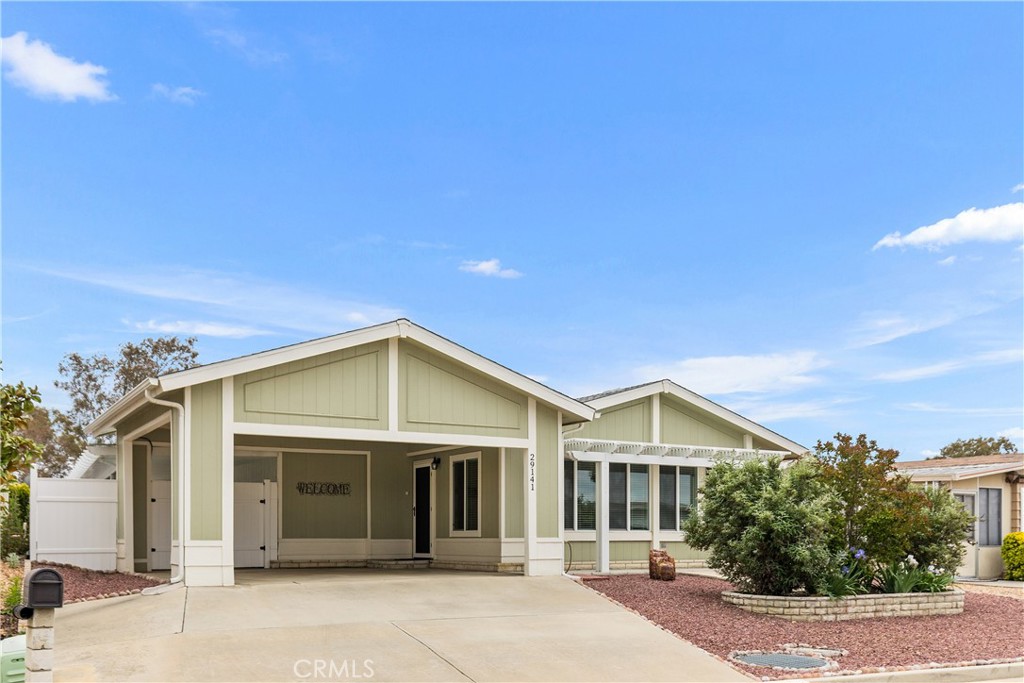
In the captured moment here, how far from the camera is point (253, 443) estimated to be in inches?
741

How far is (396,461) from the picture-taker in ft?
67.3

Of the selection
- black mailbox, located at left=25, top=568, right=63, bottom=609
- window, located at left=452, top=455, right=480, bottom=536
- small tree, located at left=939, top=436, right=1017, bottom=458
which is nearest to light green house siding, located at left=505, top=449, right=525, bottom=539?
window, located at left=452, top=455, right=480, bottom=536

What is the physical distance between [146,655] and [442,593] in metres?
5.29

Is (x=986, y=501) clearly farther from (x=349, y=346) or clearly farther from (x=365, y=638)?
(x=365, y=638)

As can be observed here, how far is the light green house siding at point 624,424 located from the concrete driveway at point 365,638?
234 inches

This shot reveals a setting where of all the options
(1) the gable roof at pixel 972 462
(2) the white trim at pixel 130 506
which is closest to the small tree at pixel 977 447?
(1) the gable roof at pixel 972 462

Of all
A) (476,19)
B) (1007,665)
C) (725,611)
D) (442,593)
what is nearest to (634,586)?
(725,611)

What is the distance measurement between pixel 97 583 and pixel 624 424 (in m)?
10.7

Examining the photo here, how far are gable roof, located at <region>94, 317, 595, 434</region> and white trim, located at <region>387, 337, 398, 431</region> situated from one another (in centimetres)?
20

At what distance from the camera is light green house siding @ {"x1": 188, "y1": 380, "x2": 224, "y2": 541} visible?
13.4m

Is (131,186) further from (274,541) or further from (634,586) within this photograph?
(634,586)

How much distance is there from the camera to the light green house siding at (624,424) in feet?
65.9

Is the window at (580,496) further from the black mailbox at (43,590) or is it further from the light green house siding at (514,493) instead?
the black mailbox at (43,590)

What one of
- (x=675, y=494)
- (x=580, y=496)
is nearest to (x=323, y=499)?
(x=580, y=496)
